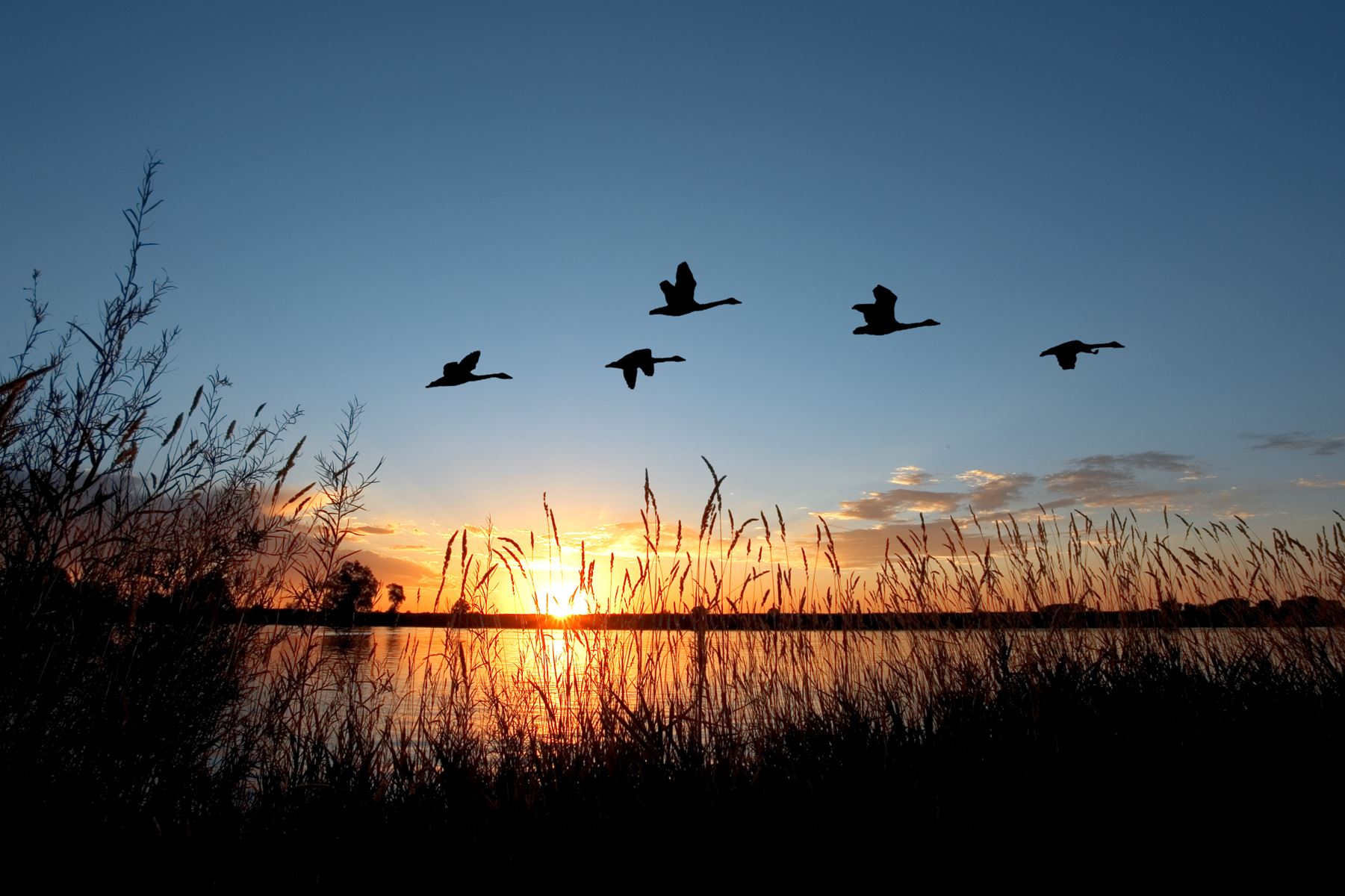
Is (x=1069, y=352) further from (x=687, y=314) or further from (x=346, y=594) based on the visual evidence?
(x=346, y=594)

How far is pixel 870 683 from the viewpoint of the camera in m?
4.96

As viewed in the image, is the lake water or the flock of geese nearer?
the flock of geese

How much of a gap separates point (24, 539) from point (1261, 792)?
4653mm

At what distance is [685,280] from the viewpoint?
243 cm

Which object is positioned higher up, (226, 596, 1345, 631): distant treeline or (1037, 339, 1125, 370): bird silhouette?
(1037, 339, 1125, 370): bird silhouette

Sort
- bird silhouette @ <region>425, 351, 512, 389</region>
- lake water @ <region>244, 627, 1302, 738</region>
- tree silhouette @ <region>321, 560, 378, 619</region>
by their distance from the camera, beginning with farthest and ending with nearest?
tree silhouette @ <region>321, 560, 378, 619</region> → lake water @ <region>244, 627, 1302, 738</region> → bird silhouette @ <region>425, 351, 512, 389</region>

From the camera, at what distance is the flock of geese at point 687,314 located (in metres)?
2.32

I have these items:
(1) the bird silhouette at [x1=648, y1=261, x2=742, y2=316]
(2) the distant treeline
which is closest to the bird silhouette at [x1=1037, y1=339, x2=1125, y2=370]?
(1) the bird silhouette at [x1=648, y1=261, x2=742, y2=316]

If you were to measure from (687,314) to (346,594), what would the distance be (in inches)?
150

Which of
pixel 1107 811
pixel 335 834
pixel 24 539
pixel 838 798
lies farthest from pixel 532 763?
pixel 1107 811

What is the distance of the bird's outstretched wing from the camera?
7.95 ft

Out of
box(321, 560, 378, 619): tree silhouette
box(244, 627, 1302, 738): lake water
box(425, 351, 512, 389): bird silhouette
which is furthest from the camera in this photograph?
box(321, 560, 378, 619): tree silhouette

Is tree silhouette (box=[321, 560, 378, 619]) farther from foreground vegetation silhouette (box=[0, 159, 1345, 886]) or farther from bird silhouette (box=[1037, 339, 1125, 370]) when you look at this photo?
bird silhouette (box=[1037, 339, 1125, 370])

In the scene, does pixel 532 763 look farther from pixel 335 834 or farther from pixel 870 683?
pixel 870 683
